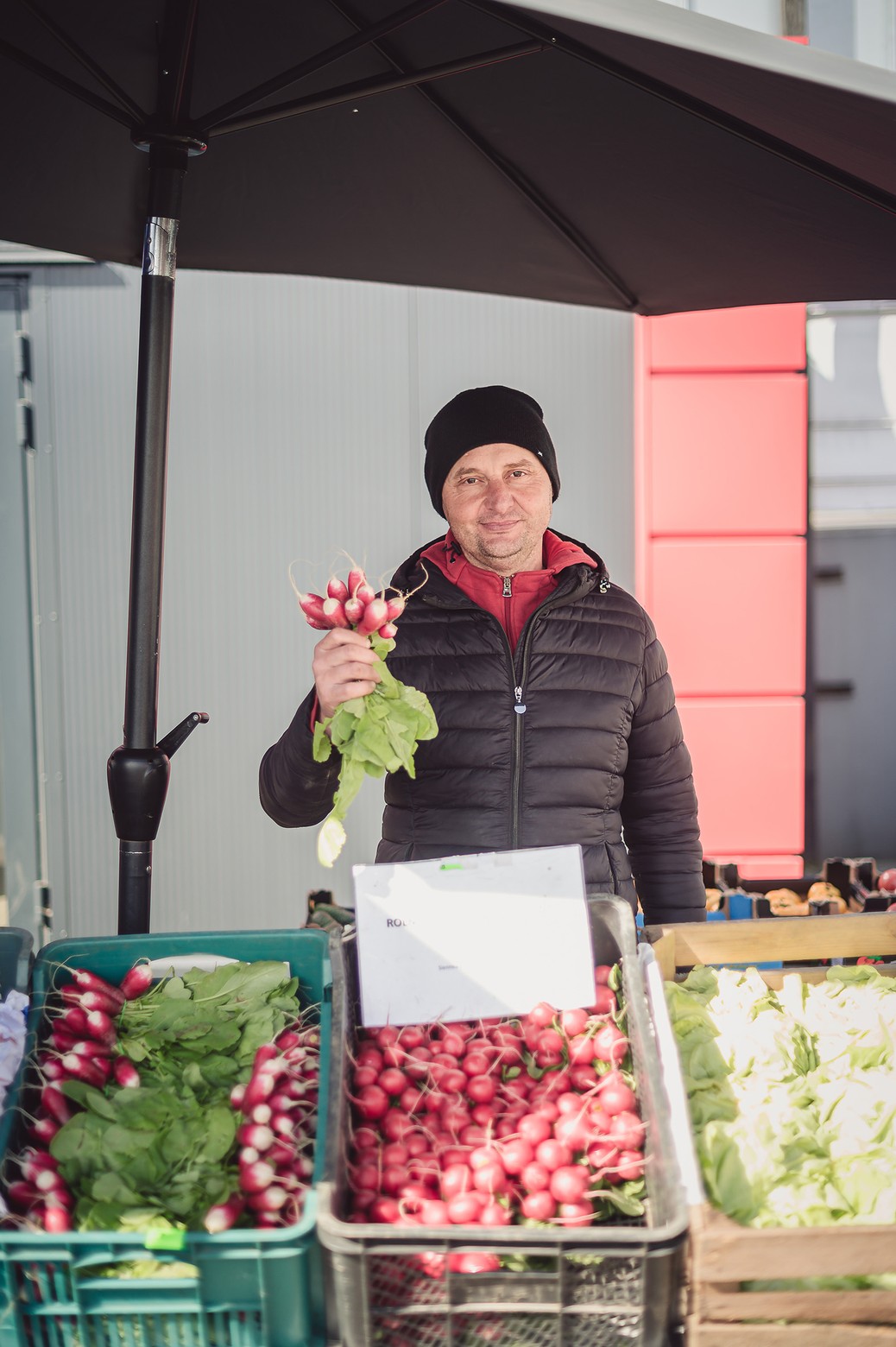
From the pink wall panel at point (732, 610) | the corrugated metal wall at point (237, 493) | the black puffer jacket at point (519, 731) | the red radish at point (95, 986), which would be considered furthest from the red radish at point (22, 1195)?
the pink wall panel at point (732, 610)

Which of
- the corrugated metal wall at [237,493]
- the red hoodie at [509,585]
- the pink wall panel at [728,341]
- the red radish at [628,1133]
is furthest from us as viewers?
the pink wall panel at [728,341]

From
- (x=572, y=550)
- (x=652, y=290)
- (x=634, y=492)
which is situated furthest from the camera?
(x=634, y=492)

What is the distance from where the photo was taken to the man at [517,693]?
72.9 inches

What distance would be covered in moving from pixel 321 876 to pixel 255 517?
1423mm

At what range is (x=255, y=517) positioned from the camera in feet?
12.4

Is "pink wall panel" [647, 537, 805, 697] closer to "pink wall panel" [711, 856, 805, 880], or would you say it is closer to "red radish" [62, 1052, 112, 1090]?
"pink wall panel" [711, 856, 805, 880]

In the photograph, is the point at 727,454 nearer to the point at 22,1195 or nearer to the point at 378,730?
the point at 378,730

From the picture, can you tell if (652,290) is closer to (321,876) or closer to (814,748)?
(321,876)

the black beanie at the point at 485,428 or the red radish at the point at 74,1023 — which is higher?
the black beanie at the point at 485,428

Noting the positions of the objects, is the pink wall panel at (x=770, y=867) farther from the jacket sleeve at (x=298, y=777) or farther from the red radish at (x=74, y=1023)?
the red radish at (x=74, y=1023)

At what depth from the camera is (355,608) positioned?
1487 mm

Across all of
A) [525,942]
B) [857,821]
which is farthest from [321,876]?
[857,821]

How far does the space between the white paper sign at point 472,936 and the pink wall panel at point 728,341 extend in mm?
2964

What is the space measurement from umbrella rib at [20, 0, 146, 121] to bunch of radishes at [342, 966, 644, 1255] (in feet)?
4.89
